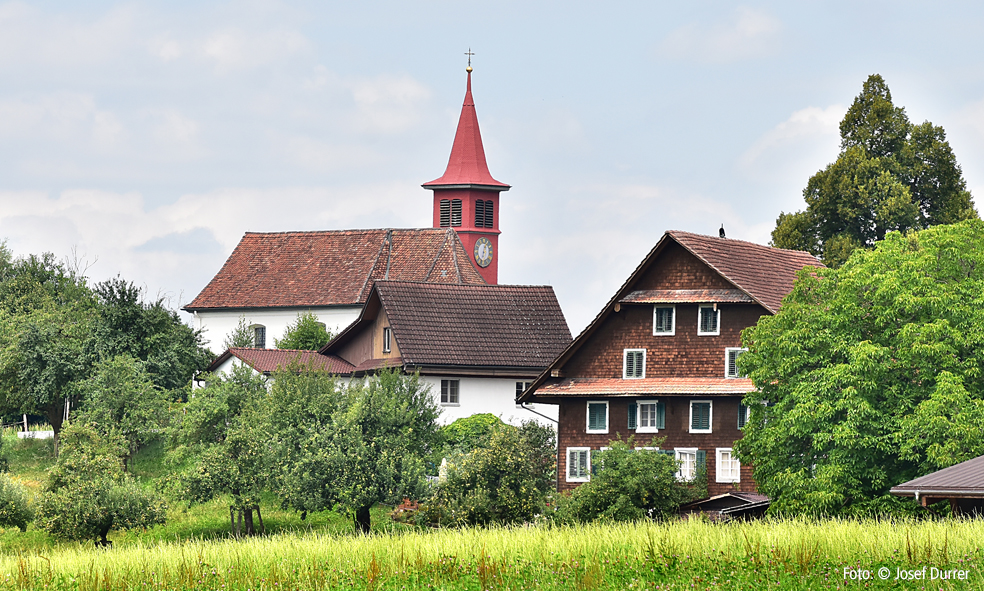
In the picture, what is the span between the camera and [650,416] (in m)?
53.4

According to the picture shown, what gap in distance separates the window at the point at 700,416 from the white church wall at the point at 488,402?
10116mm

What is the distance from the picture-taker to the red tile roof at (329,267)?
295ft

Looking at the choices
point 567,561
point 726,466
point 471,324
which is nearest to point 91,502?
point 471,324

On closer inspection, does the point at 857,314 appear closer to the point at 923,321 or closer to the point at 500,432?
the point at 923,321

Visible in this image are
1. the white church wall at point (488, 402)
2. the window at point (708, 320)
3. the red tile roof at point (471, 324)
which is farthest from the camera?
the red tile roof at point (471, 324)

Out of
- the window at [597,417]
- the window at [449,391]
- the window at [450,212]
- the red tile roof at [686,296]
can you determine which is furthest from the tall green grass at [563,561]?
the window at [450,212]

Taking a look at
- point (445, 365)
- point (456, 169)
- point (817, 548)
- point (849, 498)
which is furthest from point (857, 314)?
point (456, 169)

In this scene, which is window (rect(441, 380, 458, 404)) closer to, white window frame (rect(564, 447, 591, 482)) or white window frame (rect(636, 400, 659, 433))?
white window frame (rect(564, 447, 591, 482))

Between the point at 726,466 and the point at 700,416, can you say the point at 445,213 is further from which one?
the point at 726,466

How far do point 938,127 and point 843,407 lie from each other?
38929 millimetres

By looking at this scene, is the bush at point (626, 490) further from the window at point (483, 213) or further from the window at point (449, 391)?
the window at point (483, 213)

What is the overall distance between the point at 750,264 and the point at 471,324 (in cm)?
1393

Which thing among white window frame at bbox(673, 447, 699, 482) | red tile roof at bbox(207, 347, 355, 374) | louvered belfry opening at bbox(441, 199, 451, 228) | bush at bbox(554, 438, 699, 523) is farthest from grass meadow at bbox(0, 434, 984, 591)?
louvered belfry opening at bbox(441, 199, 451, 228)

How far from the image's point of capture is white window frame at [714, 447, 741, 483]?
2014 inches
